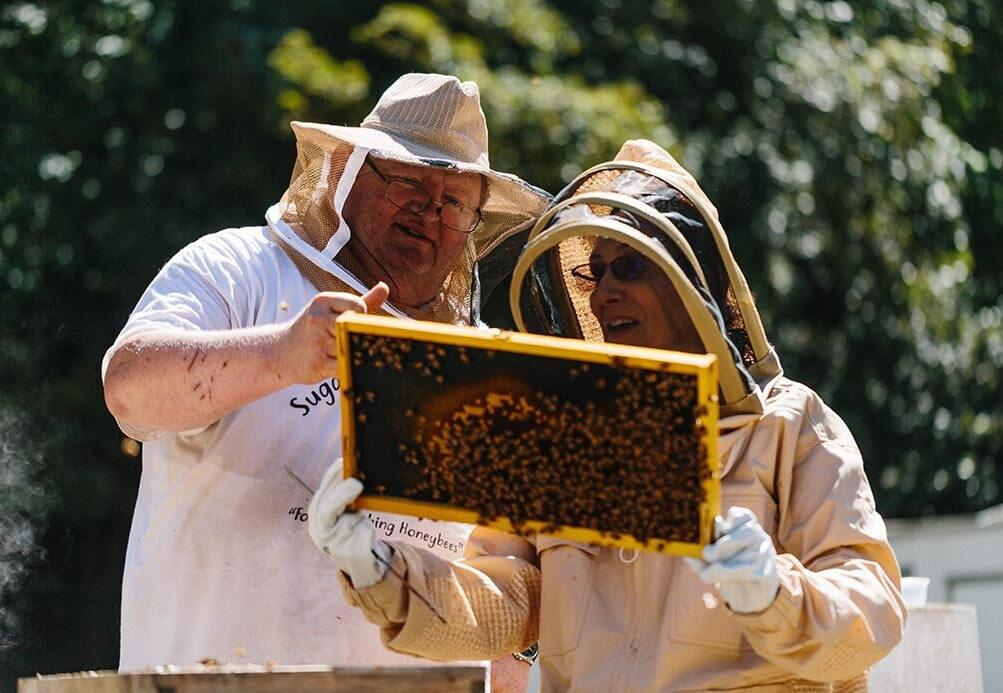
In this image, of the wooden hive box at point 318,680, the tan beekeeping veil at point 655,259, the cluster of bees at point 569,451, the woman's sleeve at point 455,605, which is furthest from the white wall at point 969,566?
the wooden hive box at point 318,680

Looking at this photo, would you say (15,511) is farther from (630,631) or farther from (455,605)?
(630,631)

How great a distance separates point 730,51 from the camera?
991cm

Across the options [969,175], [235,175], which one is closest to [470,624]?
[235,175]

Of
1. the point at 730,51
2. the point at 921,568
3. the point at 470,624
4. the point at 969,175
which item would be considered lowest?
the point at 921,568

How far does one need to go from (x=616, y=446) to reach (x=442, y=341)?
38 centimetres

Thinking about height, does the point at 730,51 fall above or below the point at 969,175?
above

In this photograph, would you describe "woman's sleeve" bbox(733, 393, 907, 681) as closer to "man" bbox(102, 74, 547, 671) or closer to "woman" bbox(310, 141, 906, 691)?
"woman" bbox(310, 141, 906, 691)

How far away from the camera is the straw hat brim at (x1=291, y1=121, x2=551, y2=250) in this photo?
4113mm

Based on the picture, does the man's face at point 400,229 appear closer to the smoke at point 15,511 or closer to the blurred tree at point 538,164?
the smoke at point 15,511

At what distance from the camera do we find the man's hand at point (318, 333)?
10.9ft

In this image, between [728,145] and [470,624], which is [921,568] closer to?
[728,145]

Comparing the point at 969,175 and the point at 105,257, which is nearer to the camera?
the point at 105,257

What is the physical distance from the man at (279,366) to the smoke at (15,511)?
1.91 m

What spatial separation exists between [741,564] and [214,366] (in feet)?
4.39
